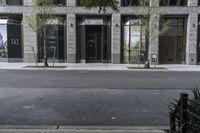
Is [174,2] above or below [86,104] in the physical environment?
above

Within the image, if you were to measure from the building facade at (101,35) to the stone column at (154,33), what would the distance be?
0.28ft

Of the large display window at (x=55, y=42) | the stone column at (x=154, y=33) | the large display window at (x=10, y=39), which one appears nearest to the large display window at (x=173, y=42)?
the stone column at (x=154, y=33)

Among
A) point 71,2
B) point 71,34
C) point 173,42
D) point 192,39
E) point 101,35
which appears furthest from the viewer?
point 101,35

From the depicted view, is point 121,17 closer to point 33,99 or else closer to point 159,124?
point 33,99

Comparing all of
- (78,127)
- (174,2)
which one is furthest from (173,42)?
(78,127)

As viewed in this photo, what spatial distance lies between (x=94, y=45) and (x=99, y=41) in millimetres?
572

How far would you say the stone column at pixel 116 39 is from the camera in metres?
27.8

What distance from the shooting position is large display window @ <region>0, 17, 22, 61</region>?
94.5 feet

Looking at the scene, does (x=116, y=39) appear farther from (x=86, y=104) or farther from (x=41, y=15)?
(x=86, y=104)

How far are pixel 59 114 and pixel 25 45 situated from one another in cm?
2064

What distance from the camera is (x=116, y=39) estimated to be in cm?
2805

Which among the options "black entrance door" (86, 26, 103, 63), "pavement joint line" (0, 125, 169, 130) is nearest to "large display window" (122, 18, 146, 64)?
"black entrance door" (86, 26, 103, 63)

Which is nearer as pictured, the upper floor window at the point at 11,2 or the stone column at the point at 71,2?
the stone column at the point at 71,2

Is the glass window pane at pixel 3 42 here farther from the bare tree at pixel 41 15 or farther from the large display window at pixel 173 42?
the large display window at pixel 173 42
